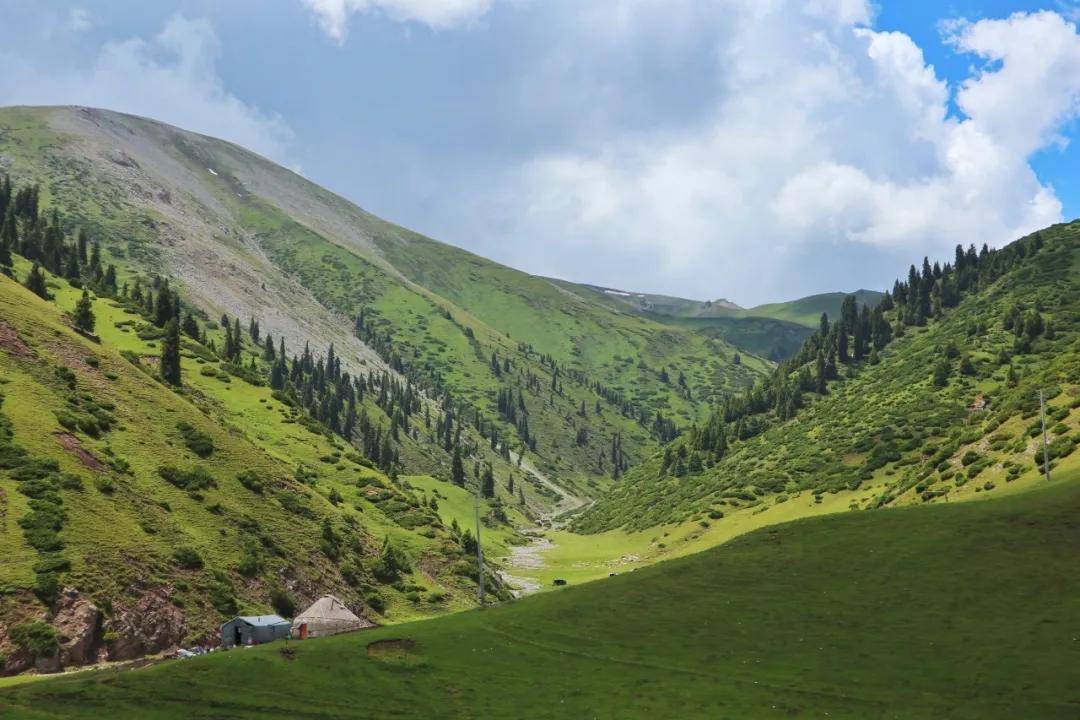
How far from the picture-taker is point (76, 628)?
6350 cm

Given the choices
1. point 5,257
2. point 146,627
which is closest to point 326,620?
point 146,627

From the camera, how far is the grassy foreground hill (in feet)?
144

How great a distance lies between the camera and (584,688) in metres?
47.9

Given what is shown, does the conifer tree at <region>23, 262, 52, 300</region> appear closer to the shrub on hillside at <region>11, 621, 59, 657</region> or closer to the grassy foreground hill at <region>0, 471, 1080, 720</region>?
the shrub on hillside at <region>11, 621, 59, 657</region>

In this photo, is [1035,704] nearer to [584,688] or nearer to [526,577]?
[584,688]

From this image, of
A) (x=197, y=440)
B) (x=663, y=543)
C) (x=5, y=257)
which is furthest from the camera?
(x=5, y=257)

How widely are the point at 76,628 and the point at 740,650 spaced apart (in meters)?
48.6

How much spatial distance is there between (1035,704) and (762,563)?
24708 mm

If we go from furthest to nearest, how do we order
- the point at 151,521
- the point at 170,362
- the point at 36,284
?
the point at 36,284 → the point at 170,362 → the point at 151,521

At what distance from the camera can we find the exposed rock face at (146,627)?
66.2m

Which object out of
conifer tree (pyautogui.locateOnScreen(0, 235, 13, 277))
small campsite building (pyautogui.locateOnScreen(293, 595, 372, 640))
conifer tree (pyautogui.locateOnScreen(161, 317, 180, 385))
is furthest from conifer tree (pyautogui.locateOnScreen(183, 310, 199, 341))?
small campsite building (pyautogui.locateOnScreen(293, 595, 372, 640))

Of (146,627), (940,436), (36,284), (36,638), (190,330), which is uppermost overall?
(36,284)

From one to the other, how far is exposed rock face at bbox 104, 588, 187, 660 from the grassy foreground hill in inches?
466

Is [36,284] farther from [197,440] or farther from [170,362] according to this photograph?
[197,440]
